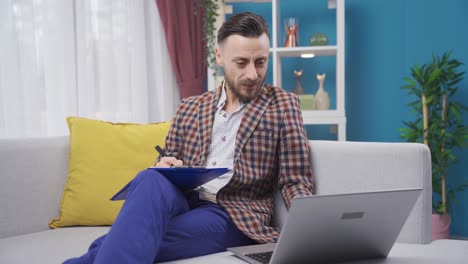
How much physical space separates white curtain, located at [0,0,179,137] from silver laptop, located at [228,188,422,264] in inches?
65.9

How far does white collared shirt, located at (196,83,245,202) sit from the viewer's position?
1684 millimetres

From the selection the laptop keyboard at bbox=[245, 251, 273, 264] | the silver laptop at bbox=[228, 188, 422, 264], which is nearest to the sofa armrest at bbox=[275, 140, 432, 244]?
the silver laptop at bbox=[228, 188, 422, 264]

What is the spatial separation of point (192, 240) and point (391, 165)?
646mm

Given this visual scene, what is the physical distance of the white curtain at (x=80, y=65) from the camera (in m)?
2.39

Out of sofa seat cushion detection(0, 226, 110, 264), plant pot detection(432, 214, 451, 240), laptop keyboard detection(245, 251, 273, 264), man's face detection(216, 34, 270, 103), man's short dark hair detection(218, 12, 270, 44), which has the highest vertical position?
man's short dark hair detection(218, 12, 270, 44)

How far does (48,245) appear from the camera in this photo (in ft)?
5.29

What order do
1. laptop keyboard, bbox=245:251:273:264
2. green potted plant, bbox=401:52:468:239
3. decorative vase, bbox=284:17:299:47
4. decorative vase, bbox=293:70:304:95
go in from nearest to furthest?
laptop keyboard, bbox=245:251:273:264
green potted plant, bbox=401:52:468:239
decorative vase, bbox=284:17:299:47
decorative vase, bbox=293:70:304:95

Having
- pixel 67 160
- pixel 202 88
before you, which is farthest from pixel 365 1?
pixel 67 160

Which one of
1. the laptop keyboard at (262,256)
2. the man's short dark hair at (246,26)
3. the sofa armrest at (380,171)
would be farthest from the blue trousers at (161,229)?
the man's short dark hair at (246,26)

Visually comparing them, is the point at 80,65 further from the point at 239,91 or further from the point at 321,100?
the point at 321,100

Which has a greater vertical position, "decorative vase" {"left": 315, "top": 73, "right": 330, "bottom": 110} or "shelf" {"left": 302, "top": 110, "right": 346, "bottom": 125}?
"decorative vase" {"left": 315, "top": 73, "right": 330, "bottom": 110}

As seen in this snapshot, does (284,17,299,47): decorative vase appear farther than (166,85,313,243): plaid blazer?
Yes

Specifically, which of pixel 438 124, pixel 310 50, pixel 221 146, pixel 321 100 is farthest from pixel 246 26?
pixel 438 124

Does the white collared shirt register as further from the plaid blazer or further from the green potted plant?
the green potted plant
